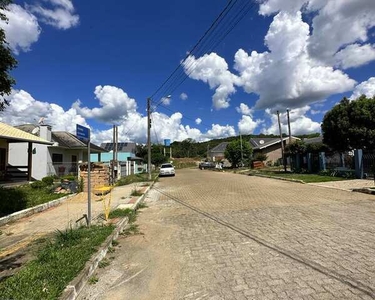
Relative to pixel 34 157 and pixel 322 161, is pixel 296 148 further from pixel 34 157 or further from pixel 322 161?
pixel 34 157

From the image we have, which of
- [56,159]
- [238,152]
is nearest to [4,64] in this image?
[56,159]

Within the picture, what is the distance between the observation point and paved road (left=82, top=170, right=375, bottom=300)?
3602 millimetres

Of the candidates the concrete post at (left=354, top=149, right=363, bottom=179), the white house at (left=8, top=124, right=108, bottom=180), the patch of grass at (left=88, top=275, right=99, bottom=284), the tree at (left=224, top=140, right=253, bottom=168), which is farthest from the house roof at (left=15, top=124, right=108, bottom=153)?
the patch of grass at (left=88, top=275, right=99, bottom=284)

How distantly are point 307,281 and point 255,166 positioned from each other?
36.7 metres

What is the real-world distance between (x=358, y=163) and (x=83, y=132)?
17.7m

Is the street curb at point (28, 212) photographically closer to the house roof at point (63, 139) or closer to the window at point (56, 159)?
the window at point (56, 159)

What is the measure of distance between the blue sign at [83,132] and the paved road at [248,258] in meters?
2.62

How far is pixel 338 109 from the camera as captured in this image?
21.9 m

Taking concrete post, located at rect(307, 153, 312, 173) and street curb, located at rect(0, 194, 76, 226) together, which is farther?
concrete post, located at rect(307, 153, 312, 173)

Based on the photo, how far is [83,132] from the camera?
6539mm

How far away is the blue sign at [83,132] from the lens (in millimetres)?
6337

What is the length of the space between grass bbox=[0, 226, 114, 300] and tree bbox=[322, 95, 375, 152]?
69.3 feet

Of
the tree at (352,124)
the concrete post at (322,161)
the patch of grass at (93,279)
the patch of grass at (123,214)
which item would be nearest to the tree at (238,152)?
the concrete post at (322,161)

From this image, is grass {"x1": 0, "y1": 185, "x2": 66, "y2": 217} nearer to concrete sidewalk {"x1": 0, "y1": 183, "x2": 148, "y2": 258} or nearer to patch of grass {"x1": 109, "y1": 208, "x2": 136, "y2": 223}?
concrete sidewalk {"x1": 0, "y1": 183, "x2": 148, "y2": 258}
